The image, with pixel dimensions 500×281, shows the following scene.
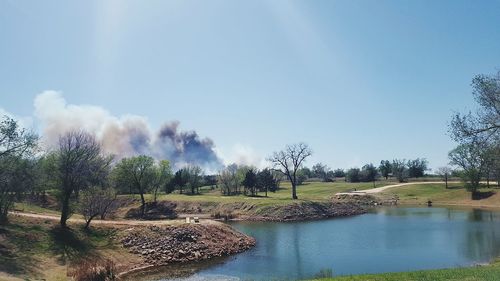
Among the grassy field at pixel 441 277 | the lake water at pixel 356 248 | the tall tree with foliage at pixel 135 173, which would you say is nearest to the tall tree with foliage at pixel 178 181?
the tall tree with foliage at pixel 135 173

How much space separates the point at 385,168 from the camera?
571ft

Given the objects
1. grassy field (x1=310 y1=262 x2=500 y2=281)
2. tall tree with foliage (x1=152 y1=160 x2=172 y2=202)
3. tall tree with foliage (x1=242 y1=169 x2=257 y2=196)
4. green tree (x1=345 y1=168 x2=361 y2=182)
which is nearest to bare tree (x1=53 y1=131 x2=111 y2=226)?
grassy field (x1=310 y1=262 x2=500 y2=281)

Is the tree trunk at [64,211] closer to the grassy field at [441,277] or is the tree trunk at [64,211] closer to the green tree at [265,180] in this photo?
the grassy field at [441,277]

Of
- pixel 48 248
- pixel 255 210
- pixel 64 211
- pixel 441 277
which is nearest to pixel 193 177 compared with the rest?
pixel 255 210

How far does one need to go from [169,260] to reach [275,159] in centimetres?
6602

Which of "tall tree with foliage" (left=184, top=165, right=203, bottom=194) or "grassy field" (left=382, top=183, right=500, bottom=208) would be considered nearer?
"grassy field" (left=382, top=183, right=500, bottom=208)

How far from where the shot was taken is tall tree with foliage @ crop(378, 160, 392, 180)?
174m

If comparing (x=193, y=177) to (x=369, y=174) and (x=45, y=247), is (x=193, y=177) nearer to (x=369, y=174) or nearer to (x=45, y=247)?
(x=369, y=174)

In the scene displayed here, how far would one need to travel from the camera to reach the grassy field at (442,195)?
9431cm

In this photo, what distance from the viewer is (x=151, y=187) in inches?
3927

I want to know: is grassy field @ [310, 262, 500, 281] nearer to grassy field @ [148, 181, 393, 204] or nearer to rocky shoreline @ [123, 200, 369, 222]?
rocky shoreline @ [123, 200, 369, 222]

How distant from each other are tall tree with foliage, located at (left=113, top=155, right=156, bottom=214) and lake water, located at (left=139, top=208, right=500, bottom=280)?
3263 cm

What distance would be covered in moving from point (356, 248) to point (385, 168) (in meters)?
137

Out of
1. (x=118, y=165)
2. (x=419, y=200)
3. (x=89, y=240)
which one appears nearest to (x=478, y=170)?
(x=419, y=200)
